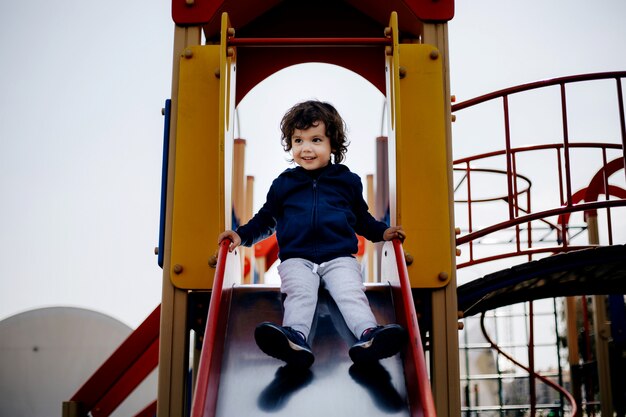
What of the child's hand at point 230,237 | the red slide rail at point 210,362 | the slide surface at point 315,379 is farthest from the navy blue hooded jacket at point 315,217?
the red slide rail at point 210,362

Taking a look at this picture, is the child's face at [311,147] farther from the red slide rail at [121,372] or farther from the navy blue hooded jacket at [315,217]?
the red slide rail at [121,372]

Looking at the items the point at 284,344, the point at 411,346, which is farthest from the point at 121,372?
the point at 411,346

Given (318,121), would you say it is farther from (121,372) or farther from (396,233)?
(121,372)

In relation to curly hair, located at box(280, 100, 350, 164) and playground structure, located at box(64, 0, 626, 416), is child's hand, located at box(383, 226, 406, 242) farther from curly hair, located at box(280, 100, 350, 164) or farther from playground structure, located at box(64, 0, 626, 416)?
curly hair, located at box(280, 100, 350, 164)

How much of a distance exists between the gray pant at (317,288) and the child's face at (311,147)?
551 mm

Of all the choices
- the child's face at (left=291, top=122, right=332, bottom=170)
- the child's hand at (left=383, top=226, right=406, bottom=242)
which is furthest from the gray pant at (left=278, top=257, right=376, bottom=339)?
the child's face at (left=291, top=122, right=332, bottom=170)

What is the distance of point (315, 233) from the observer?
3.37 m

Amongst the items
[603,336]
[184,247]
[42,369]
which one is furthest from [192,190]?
[42,369]

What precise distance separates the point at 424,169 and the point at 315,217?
630 millimetres

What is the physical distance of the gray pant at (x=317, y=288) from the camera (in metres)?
2.99

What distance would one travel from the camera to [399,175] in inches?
126

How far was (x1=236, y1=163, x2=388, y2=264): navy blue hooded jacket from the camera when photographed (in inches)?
132

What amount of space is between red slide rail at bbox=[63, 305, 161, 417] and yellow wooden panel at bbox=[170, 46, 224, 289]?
1349mm

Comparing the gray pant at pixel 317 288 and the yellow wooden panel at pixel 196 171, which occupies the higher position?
the yellow wooden panel at pixel 196 171
